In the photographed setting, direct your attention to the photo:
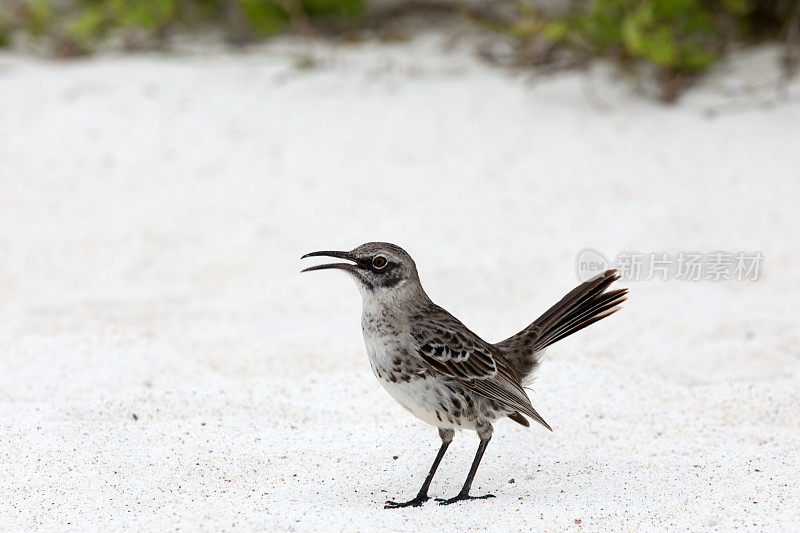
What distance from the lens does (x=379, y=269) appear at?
4590 millimetres

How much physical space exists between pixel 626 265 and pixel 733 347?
4.93 ft

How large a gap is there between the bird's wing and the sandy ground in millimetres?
445

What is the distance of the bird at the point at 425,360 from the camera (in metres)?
4.46

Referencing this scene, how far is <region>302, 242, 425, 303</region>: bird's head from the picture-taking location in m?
4.58

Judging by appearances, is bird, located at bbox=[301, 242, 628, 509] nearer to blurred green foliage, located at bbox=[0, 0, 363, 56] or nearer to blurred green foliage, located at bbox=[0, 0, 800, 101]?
blurred green foliage, located at bbox=[0, 0, 800, 101]

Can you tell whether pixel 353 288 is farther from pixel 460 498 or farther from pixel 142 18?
pixel 142 18

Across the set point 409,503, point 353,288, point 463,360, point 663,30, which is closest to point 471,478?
point 409,503

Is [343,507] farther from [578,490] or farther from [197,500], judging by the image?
[578,490]

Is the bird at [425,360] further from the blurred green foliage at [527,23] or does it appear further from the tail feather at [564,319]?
the blurred green foliage at [527,23]

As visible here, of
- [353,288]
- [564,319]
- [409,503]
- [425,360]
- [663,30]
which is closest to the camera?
[409,503]

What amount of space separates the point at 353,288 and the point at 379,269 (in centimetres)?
310

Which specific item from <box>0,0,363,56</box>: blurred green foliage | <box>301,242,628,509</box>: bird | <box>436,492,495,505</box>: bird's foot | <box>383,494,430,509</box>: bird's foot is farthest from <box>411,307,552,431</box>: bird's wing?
<box>0,0,363,56</box>: blurred green foliage

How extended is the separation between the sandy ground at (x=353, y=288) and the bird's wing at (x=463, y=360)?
0.44 meters

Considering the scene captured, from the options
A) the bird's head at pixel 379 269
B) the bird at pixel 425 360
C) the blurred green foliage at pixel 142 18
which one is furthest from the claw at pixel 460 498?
the blurred green foliage at pixel 142 18
